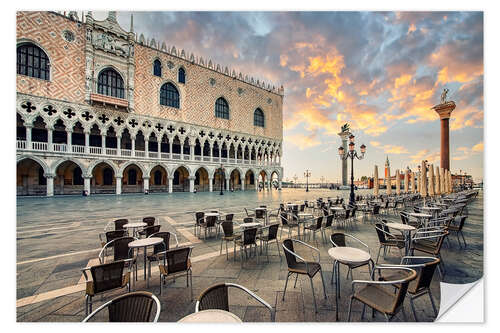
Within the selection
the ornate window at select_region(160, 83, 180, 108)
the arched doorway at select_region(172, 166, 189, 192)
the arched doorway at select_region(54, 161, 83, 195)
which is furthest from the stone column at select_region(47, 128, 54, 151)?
the arched doorway at select_region(172, 166, 189, 192)

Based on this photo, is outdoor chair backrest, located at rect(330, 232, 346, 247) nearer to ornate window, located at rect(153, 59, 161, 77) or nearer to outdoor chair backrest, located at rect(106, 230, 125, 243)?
outdoor chair backrest, located at rect(106, 230, 125, 243)

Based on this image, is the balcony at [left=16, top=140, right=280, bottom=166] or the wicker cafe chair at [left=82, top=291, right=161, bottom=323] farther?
the balcony at [left=16, top=140, right=280, bottom=166]

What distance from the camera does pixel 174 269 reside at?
2.91 meters

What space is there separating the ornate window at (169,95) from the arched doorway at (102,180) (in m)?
10.4

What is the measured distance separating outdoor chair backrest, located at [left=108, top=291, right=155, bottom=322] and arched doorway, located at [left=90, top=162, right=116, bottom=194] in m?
26.6

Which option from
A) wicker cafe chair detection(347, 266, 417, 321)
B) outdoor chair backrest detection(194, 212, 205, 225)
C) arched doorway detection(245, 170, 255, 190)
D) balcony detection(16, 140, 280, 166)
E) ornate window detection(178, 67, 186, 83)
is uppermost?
ornate window detection(178, 67, 186, 83)

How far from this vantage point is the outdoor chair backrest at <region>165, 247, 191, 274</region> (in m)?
2.85

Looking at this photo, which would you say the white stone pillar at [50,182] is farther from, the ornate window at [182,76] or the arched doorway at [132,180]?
the ornate window at [182,76]

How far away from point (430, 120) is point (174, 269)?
29.5ft

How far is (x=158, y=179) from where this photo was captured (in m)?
27.6

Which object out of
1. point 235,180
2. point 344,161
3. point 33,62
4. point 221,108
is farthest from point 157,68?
point 344,161

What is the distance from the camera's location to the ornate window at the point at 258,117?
35300 millimetres
